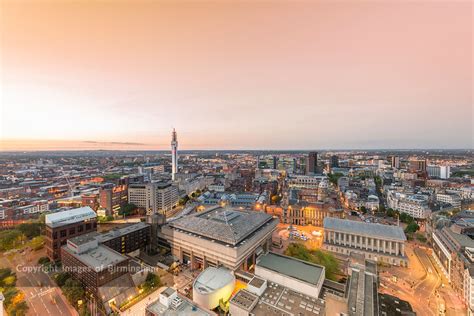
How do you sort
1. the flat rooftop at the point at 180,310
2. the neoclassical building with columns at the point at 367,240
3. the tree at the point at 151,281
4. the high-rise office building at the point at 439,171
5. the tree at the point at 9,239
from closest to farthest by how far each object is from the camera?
the flat rooftop at the point at 180,310, the tree at the point at 151,281, the neoclassical building with columns at the point at 367,240, the tree at the point at 9,239, the high-rise office building at the point at 439,171

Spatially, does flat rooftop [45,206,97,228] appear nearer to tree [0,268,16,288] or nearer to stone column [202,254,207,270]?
tree [0,268,16,288]

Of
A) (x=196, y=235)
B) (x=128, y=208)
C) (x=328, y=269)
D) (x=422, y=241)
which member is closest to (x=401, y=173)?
(x=422, y=241)

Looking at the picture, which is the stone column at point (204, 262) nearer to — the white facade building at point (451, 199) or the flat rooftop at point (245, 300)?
the flat rooftop at point (245, 300)

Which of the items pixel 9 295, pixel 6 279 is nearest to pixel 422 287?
pixel 9 295

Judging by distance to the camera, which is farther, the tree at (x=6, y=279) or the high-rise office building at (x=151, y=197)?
the high-rise office building at (x=151, y=197)

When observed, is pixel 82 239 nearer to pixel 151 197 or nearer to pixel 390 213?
pixel 151 197

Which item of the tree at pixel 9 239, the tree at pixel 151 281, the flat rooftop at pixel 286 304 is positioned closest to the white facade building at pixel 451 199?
the flat rooftop at pixel 286 304

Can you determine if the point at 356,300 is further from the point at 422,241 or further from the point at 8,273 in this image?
the point at 8,273
